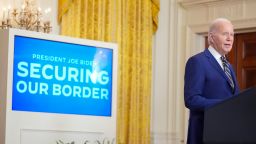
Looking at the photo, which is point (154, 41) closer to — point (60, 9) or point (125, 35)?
point (125, 35)

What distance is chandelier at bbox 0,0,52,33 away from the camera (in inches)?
236

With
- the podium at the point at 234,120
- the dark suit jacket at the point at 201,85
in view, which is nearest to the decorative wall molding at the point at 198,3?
the dark suit jacket at the point at 201,85

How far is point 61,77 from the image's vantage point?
4449 mm

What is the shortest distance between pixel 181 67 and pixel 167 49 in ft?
1.17

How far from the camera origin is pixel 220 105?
2.53 metres

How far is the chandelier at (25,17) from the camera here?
6000 millimetres

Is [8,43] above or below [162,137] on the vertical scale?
above

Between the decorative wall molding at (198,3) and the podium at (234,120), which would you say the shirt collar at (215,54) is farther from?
the decorative wall molding at (198,3)

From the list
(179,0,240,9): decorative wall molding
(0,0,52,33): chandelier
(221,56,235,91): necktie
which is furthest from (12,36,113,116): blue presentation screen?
(179,0,240,9): decorative wall molding

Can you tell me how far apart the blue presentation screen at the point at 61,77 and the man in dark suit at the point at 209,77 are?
160 cm

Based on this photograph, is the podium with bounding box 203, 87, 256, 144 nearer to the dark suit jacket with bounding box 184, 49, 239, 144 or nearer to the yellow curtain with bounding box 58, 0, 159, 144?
the dark suit jacket with bounding box 184, 49, 239, 144

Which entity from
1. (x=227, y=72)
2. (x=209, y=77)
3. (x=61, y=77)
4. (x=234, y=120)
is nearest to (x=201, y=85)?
(x=209, y=77)

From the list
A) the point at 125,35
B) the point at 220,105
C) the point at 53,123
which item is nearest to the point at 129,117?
the point at 125,35

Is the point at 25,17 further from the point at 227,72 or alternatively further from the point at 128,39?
the point at 227,72
